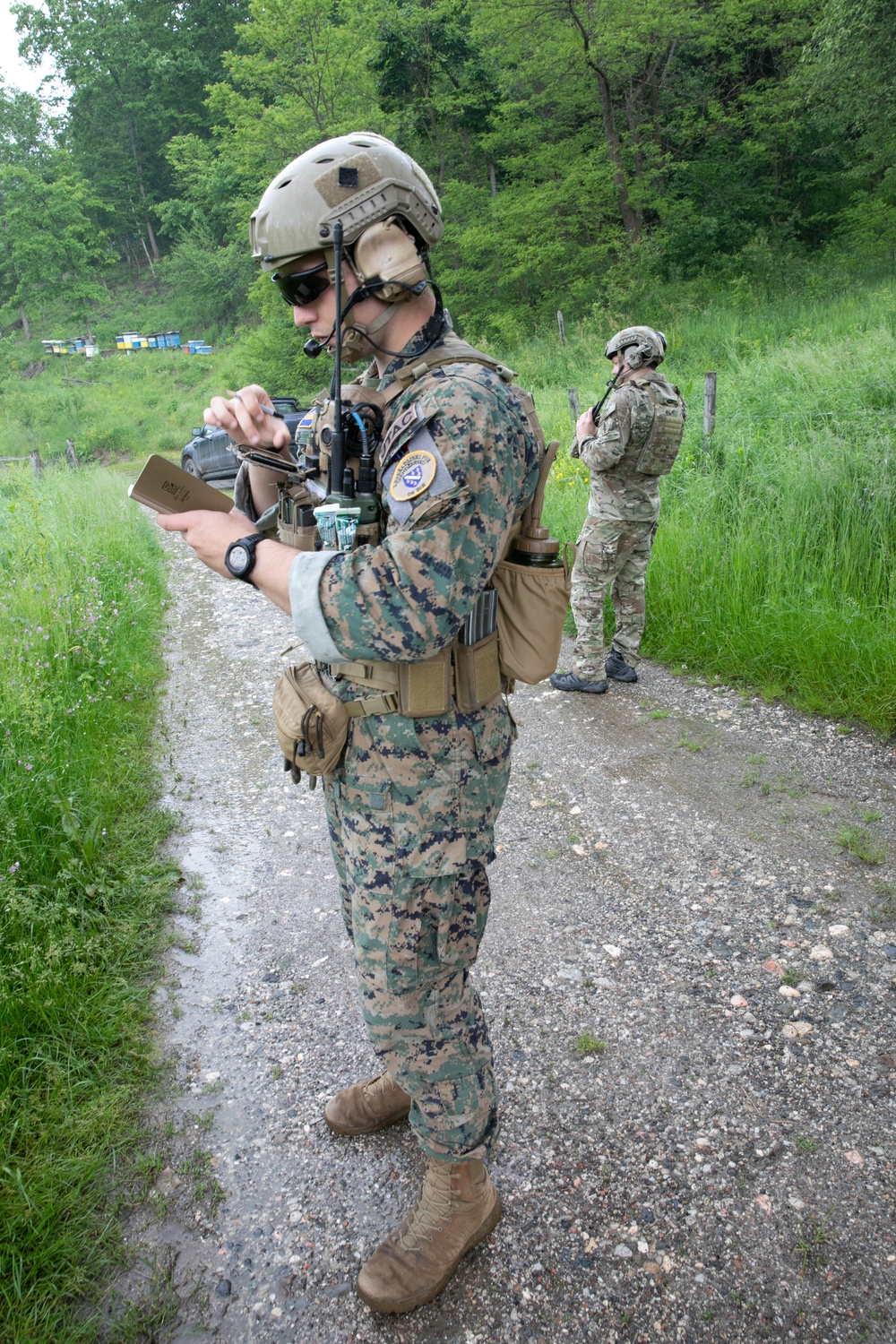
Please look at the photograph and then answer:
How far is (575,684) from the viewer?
5.00 metres

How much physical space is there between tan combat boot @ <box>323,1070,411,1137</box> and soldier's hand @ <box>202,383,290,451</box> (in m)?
1.76

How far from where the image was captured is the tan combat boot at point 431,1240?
1820mm

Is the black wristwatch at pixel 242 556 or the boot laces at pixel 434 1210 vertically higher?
the black wristwatch at pixel 242 556

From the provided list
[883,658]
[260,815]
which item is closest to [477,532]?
[260,815]

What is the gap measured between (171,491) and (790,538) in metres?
4.58

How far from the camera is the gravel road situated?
6.08 ft

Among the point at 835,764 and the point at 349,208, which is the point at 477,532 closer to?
the point at 349,208

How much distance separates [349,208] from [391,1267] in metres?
2.31

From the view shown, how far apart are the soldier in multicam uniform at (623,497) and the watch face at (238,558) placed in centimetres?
330

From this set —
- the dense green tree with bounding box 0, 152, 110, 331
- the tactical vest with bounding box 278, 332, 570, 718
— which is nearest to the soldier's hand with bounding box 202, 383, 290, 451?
the tactical vest with bounding box 278, 332, 570, 718

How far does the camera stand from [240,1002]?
2.78m

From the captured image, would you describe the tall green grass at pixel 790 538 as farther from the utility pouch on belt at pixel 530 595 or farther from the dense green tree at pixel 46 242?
the dense green tree at pixel 46 242

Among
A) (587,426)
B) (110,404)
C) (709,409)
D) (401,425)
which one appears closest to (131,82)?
(110,404)

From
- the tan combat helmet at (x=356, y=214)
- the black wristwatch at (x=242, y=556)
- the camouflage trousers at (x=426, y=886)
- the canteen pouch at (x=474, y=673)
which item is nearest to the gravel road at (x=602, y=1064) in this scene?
the camouflage trousers at (x=426, y=886)
